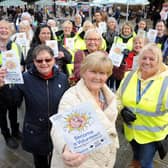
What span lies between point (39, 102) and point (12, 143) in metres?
1.61

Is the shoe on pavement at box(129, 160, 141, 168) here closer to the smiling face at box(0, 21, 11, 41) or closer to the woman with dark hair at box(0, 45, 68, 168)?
the woman with dark hair at box(0, 45, 68, 168)

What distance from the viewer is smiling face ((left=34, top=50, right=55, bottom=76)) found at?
2.18 m

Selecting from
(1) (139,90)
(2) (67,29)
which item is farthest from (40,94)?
(2) (67,29)

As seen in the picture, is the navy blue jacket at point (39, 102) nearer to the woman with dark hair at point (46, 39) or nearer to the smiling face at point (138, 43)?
the woman with dark hair at point (46, 39)

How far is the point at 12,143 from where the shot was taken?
3527 mm

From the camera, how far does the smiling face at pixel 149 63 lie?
236cm

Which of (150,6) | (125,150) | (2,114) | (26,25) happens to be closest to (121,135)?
(125,150)

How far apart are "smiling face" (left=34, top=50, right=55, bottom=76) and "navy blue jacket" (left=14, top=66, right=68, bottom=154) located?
7 centimetres

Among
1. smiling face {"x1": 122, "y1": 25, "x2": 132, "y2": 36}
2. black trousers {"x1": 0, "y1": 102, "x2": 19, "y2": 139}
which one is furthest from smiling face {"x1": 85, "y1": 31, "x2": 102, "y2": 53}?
smiling face {"x1": 122, "y1": 25, "x2": 132, "y2": 36}

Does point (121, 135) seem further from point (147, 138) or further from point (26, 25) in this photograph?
point (26, 25)

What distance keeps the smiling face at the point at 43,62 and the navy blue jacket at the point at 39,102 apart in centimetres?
7

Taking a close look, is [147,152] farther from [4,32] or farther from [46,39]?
[4,32]

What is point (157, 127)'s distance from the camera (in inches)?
96.4

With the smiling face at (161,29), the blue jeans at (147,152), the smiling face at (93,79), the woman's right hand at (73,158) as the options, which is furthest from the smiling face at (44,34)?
the smiling face at (161,29)
